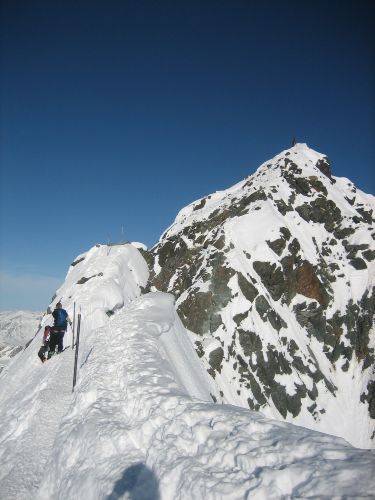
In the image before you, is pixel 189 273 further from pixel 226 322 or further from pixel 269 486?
pixel 269 486

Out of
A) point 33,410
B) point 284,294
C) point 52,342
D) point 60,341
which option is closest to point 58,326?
point 60,341

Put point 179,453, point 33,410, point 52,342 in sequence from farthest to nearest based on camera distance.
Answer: point 52,342 → point 33,410 → point 179,453

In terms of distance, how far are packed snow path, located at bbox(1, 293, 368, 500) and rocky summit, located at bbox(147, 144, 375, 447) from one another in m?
28.8

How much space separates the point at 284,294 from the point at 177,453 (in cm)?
4592

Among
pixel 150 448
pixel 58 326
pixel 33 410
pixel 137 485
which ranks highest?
pixel 58 326

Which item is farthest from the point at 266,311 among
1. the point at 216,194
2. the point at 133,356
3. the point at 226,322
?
the point at 133,356

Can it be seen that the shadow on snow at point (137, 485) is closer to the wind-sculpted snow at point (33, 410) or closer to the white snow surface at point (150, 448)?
the white snow surface at point (150, 448)

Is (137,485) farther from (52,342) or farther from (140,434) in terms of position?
(52,342)

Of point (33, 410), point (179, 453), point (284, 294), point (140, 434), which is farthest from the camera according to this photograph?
point (284, 294)

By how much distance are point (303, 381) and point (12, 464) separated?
43633 mm

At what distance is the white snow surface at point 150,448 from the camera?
197 inches

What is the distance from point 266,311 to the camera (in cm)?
4453

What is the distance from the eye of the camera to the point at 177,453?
6.28 meters

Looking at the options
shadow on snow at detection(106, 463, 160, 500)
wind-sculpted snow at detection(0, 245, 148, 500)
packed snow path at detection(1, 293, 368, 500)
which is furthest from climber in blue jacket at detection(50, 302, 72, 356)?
shadow on snow at detection(106, 463, 160, 500)
